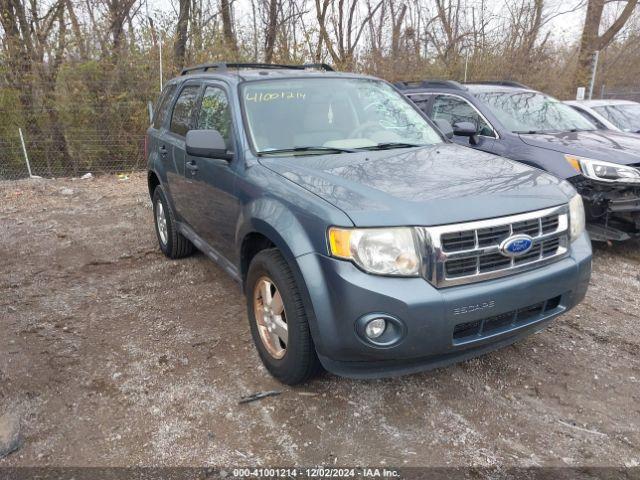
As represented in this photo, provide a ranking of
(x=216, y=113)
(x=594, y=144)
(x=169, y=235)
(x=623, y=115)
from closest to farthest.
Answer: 1. (x=216, y=113)
2. (x=169, y=235)
3. (x=594, y=144)
4. (x=623, y=115)

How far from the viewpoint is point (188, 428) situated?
2627 millimetres

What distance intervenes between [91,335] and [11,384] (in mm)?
672

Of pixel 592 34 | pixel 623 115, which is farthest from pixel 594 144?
pixel 592 34

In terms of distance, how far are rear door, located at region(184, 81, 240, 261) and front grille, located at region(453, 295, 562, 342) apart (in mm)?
1584

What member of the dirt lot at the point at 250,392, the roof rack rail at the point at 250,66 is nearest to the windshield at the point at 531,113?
the dirt lot at the point at 250,392

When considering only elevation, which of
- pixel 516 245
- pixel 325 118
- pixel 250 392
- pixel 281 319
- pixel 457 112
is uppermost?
pixel 325 118

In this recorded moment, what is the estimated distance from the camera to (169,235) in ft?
16.5

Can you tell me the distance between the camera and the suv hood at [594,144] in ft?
15.9

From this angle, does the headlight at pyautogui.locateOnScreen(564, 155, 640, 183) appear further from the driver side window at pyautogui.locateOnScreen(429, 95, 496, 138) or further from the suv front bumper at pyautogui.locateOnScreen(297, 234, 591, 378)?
the suv front bumper at pyautogui.locateOnScreen(297, 234, 591, 378)

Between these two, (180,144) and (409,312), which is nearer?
(409,312)

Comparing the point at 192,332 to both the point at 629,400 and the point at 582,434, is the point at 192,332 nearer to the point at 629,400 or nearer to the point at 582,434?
the point at 582,434

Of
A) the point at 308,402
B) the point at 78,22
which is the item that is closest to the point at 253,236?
the point at 308,402

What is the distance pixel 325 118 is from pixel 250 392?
1.96 metres

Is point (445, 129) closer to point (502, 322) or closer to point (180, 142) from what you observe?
point (502, 322)
